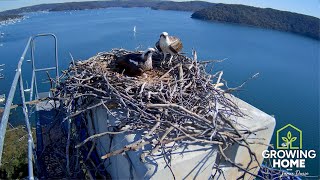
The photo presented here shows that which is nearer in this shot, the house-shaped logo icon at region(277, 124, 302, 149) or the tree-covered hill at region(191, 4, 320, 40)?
the house-shaped logo icon at region(277, 124, 302, 149)

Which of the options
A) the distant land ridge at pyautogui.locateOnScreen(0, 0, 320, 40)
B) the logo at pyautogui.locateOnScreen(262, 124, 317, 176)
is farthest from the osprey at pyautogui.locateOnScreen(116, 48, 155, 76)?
the distant land ridge at pyautogui.locateOnScreen(0, 0, 320, 40)

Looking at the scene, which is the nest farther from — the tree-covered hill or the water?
the tree-covered hill

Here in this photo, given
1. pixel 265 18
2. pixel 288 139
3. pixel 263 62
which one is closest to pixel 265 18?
pixel 265 18

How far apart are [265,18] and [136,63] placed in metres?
64.0

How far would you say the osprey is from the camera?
13.3 feet

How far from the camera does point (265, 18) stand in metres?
62.8

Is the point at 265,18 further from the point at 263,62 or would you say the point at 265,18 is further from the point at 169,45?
the point at 169,45

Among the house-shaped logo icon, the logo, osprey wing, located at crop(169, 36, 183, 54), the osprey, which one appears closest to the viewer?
the osprey

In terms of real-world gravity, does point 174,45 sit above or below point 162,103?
above

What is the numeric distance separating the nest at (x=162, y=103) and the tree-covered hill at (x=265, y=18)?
4863cm

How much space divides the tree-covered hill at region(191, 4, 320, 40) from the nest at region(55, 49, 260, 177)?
160 ft

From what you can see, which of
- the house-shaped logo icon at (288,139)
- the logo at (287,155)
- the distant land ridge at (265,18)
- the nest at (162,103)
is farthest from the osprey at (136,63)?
the distant land ridge at (265,18)

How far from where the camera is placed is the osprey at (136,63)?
4.06 m

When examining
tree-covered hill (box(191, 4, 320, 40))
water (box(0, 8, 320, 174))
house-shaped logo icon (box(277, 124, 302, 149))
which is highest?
tree-covered hill (box(191, 4, 320, 40))
